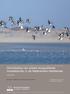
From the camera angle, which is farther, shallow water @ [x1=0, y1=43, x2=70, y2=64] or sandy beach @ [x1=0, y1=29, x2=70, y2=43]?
sandy beach @ [x1=0, y1=29, x2=70, y2=43]

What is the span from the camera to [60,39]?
121 m

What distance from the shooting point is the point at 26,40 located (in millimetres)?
121375

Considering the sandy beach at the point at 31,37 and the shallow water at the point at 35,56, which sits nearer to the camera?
the shallow water at the point at 35,56

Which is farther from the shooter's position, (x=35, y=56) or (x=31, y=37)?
(x=31, y=37)
